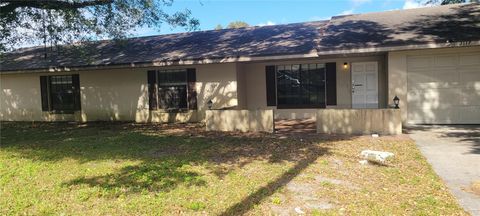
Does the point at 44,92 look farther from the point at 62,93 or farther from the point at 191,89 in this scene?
the point at 191,89

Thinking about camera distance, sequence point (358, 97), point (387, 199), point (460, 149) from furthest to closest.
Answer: point (358, 97), point (460, 149), point (387, 199)

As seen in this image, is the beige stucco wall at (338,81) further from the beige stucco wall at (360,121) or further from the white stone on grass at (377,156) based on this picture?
the white stone on grass at (377,156)

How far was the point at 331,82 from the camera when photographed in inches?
559

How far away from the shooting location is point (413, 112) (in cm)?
1162

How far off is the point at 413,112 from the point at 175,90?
26.9ft

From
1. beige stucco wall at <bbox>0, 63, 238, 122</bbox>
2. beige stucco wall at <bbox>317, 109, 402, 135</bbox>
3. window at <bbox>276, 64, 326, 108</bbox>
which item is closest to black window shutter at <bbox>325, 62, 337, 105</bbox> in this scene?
window at <bbox>276, 64, 326, 108</bbox>

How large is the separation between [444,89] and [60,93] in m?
14.5

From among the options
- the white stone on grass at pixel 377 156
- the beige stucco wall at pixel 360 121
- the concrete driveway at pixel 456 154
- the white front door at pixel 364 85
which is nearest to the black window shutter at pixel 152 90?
the beige stucco wall at pixel 360 121

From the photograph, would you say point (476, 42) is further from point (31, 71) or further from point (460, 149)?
point (31, 71)

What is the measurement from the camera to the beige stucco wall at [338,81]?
1369cm

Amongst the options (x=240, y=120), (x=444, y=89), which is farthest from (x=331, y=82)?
(x=240, y=120)

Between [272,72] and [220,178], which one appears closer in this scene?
[220,178]

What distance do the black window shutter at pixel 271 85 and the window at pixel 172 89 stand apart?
2.73 meters

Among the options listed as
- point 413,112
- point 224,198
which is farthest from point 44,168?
point 413,112
